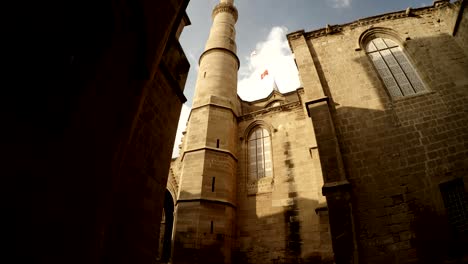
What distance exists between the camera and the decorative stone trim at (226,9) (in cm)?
1705

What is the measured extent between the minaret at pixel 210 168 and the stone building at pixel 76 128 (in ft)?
14.5

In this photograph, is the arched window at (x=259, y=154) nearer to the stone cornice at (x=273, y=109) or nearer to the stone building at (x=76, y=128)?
the stone cornice at (x=273, y=109)

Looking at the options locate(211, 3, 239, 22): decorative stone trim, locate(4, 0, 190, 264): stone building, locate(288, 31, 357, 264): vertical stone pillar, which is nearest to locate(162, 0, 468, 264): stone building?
locate(288, 31, 357, 264): vertical stone pillar

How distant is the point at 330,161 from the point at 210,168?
473 centimetres

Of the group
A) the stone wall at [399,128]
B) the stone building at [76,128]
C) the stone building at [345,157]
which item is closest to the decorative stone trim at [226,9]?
the stone building at [345,157]

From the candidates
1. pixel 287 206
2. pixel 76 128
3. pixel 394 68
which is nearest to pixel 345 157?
pixel 394 68

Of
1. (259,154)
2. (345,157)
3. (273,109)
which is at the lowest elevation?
(345,157)

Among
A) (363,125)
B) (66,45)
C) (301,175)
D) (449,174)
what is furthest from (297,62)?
(66,45)

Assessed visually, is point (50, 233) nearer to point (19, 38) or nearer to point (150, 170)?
point (19, 38)

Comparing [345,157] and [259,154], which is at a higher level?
[259,154]

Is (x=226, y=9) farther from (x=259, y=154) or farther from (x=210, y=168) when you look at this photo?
(x=210, y=168)

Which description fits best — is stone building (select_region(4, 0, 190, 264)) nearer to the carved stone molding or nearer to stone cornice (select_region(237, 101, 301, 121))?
the carved stone molding

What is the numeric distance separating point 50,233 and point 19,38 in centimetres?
140

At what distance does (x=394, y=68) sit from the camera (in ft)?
25.3
